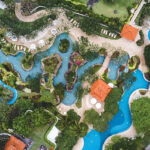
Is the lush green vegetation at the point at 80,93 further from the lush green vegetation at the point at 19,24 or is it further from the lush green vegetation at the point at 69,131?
the lush green vegetation at the point at 19,24

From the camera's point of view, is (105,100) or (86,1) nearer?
(105,100)

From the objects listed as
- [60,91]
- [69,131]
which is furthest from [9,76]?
[69,131]

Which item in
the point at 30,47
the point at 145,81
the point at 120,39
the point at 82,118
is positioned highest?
the point at 120,39

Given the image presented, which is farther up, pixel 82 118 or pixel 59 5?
pixel 59 5

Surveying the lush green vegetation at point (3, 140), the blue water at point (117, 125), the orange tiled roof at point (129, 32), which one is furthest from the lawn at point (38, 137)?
the orange tiled roof at point (129, 32)

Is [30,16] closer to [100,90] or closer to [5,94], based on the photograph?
[5,94]

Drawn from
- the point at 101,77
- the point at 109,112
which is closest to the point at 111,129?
the point at 109,112

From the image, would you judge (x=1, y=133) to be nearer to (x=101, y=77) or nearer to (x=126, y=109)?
(x=101, y=77)

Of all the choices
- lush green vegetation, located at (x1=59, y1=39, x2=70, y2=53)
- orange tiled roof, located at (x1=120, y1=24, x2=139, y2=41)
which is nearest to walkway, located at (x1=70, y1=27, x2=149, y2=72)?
orange tiled roof, located at (x1=120, y1=24, x2=139, y2=41)
